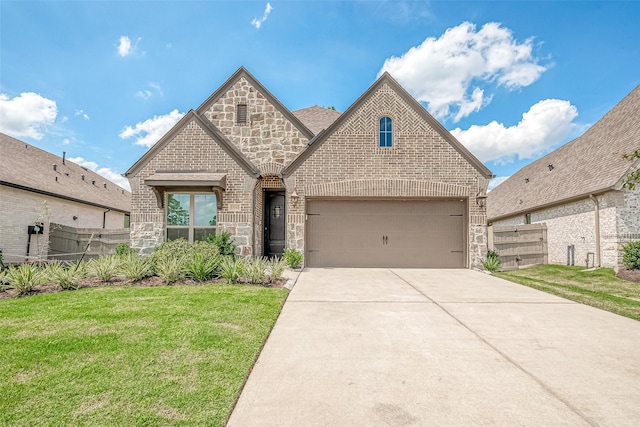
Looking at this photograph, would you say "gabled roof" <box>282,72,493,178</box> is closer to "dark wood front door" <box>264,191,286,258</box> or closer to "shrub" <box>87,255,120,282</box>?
"dark wood front door" <box>264,191,286,258</box>

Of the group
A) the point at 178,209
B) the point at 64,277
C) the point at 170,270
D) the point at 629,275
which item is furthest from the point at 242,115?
the point at 629,275

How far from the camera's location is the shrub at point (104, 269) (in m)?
8.34

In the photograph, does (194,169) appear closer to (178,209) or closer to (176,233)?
(178,209)

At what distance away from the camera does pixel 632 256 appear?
11.2 meters

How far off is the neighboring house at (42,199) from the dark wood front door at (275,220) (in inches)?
291

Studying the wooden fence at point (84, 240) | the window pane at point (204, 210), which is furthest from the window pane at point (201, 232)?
the wooden fence at point (84, 240)

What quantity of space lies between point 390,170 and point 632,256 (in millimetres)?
8468

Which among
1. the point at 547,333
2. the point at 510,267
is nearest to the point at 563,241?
the point at 510,267

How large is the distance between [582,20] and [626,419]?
1184 centimetres

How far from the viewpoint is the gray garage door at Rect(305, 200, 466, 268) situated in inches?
482

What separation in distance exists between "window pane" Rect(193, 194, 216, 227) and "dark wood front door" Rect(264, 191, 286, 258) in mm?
2632

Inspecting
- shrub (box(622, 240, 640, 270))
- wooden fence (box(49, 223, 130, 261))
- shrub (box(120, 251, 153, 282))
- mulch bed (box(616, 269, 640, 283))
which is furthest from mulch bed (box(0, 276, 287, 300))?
shrub (box(622, 240, 640, 270))

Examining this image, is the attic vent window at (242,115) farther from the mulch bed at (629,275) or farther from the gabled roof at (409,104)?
the mulch bed at (629,275)

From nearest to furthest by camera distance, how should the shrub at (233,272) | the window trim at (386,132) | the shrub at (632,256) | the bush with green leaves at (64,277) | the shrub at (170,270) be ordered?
1. the bush with green leaves at (64,277)
2. the shrub at (170,270)
3. the shrub at (233,272)
4. the shrub at (632,256)
5. the window trim at (386,132)
